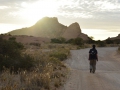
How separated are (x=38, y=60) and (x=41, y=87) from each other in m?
7.42

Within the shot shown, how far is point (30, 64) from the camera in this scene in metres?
17.3

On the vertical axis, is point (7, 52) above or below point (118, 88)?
above

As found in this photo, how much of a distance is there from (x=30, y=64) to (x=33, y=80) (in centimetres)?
466

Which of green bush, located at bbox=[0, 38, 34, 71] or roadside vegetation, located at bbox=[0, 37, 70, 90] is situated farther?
green bush, located at bbox=[0, 38, 34, 71]

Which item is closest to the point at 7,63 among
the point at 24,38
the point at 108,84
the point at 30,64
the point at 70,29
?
the point at 30,64

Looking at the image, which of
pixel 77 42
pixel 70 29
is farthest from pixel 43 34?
pixel 77 42

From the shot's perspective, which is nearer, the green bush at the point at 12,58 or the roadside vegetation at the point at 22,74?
the roadside vegetation at the point at 22,74

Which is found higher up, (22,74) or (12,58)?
(12,58)

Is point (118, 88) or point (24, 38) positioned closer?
point (118, 88)

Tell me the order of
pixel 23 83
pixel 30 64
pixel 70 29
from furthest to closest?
pixel 70 29, pixel 30 64, pixel 23 83

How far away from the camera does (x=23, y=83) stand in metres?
12.2

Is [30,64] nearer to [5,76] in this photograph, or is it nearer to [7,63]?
[7,63]

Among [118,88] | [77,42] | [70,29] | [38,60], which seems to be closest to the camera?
[118,88]

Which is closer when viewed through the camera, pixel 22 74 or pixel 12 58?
pixel 22 74
